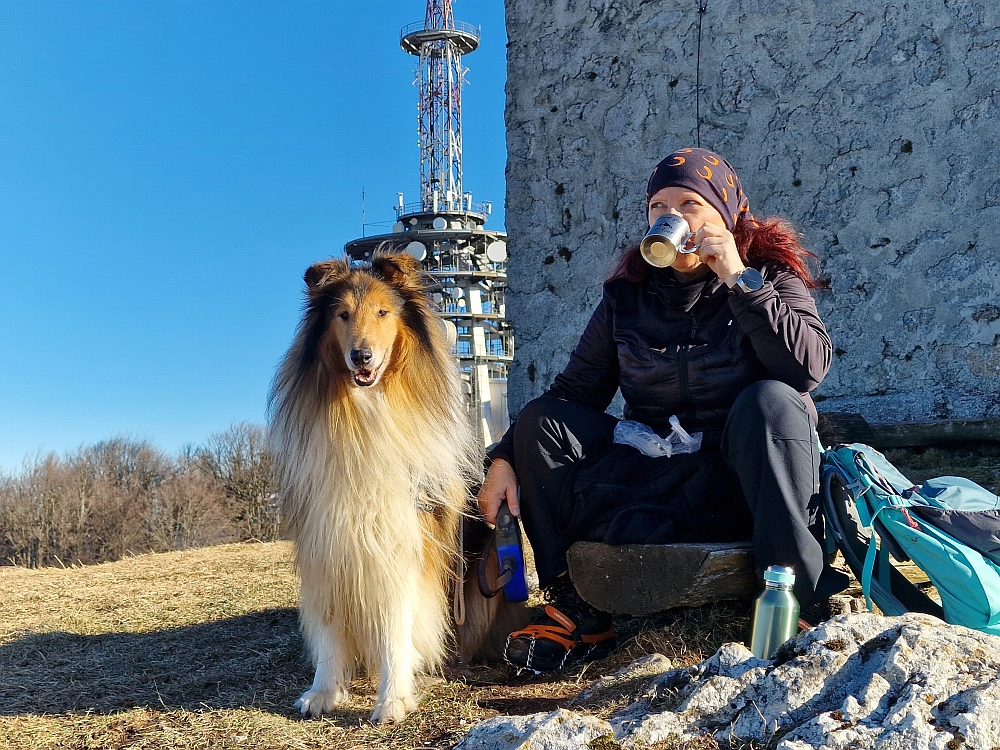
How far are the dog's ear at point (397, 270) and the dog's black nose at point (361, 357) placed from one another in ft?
1.12

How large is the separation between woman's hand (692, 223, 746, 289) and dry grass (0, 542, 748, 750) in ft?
3.40

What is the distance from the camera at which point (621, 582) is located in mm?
2568

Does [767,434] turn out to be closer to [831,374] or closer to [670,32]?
[831,374]

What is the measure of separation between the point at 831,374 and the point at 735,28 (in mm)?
2014

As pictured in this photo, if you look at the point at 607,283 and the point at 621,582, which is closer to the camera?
the point at 621,582

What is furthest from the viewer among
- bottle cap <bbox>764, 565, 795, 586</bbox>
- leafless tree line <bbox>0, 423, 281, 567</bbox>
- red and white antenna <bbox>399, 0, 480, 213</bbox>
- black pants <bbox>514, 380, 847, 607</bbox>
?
red and white antenna <bbox>399, 0, 480, 213</bbox>

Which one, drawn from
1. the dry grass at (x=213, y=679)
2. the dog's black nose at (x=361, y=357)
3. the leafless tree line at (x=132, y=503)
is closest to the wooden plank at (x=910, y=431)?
the dry grass at (x=213, y=679)

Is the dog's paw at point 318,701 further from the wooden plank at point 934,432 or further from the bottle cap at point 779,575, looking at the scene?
the wooden plank at point 934,432

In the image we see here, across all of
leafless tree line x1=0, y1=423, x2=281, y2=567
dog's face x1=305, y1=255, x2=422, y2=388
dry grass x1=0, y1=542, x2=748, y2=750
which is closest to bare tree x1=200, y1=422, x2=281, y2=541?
leafless tree line x1=0, y1=423, x2=281, y2=567

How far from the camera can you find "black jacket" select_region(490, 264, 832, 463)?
2.40m

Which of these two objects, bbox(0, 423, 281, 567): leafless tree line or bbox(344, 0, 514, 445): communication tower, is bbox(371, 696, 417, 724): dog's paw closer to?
bbox(0, 423, 281, 567): leafless tree line

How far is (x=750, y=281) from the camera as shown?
7.89 feet

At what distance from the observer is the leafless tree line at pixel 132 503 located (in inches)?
377

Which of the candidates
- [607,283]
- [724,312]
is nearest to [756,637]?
[724,312]
